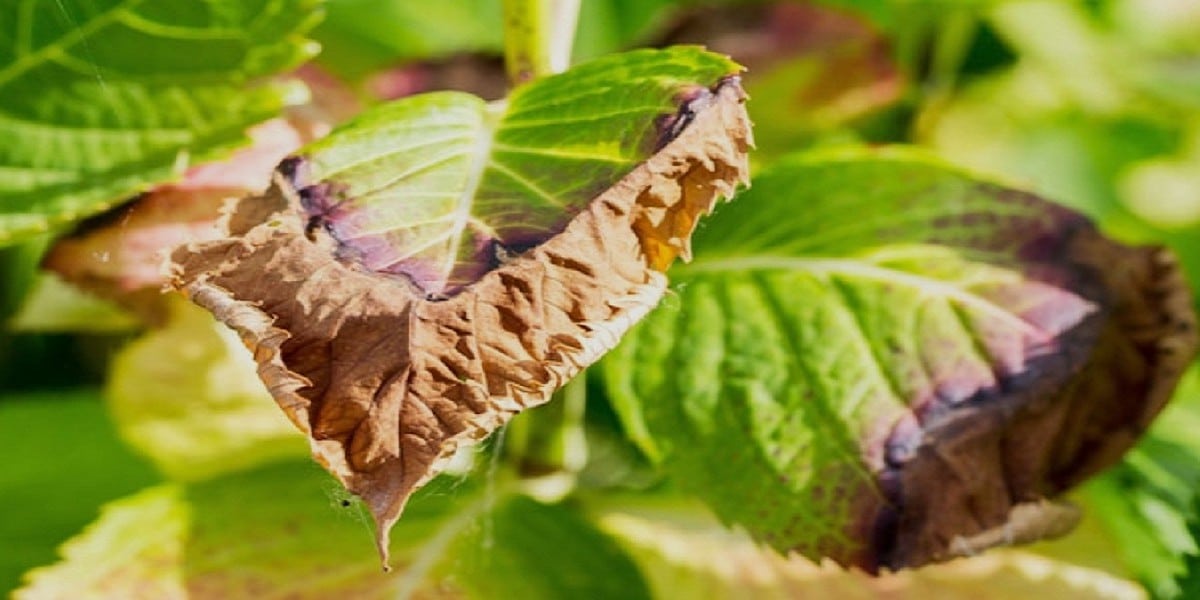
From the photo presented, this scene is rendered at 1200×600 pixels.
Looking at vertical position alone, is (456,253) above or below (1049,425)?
above

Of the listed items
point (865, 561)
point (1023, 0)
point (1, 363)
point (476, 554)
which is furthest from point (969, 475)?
point (1023, 0)

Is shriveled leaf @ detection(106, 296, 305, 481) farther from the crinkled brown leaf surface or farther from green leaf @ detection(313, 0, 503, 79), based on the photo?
green leaf @ detection(313, 0, 503, 79)

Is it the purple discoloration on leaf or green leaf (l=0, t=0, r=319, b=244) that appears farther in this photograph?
green leaf (l=0, t=0, r=319, b=244)

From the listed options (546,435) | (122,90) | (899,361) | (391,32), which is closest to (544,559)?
(546,435)

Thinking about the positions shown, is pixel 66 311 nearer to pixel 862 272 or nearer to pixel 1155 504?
pixel 862 272

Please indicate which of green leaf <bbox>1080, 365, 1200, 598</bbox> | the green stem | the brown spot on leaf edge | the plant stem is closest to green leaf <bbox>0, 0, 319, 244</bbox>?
the plant stem

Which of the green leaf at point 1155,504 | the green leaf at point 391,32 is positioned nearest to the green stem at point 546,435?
the green leaf at point 1155,504

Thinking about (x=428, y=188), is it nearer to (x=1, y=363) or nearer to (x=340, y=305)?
(x=340, y=305)
